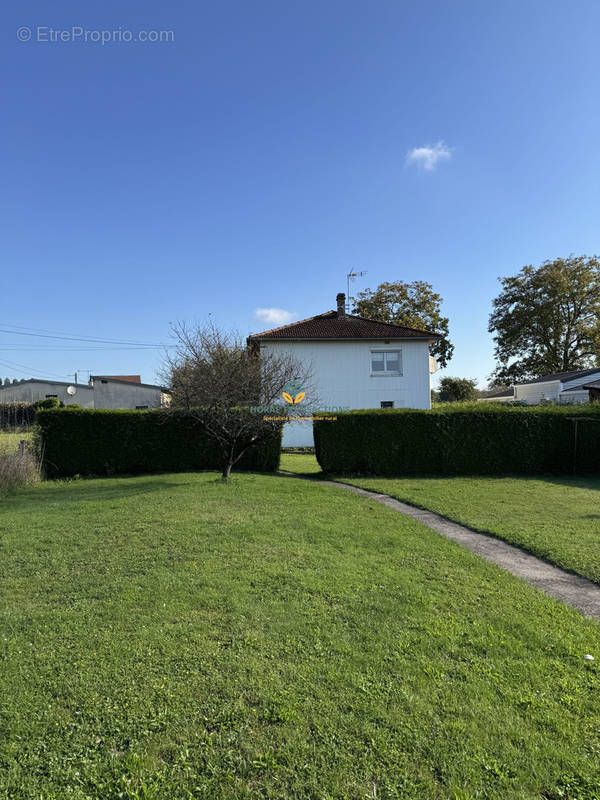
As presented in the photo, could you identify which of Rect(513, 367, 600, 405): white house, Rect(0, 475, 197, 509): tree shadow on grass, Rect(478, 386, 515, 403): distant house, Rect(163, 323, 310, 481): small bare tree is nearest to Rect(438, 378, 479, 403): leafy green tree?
Rect(478, 386, 515, 403): distant house

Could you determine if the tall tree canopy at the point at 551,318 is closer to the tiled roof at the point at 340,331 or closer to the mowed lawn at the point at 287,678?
the tiled roof at the point at 340,331

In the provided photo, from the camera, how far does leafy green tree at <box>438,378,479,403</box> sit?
4322 centimetres

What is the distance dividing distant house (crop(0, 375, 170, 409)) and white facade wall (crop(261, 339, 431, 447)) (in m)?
8.05

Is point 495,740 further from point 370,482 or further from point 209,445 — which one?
point 209,445

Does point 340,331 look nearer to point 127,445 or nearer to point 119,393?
point 127,445

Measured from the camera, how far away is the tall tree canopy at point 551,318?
125 feet

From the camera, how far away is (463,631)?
3322 millimetres

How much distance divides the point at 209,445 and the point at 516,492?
368 inches

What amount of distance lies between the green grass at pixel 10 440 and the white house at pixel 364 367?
36.3 ft

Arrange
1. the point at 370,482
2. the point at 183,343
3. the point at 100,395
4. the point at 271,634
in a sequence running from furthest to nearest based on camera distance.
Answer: the point at 100,395, the point at 183,343, the point at 370,482, the point at 271,634

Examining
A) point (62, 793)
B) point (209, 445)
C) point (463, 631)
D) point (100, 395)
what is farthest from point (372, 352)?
point (100, 395)

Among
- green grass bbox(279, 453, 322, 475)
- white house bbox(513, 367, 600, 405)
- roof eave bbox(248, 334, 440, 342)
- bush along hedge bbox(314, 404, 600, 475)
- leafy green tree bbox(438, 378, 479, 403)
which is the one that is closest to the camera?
bush along hedge bbox(314, 404, 600, 475)

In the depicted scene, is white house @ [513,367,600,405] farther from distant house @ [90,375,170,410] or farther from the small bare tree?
distant house @ [90,375,170,410]

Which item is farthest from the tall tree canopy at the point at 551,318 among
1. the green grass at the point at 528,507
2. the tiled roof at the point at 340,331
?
the green grass at the point at 528,507
